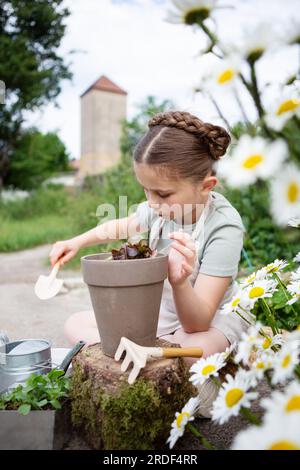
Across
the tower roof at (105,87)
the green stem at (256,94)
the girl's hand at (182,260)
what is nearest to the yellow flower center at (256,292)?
the girl's hand at (182,260)

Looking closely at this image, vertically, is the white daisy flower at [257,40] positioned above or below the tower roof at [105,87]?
below

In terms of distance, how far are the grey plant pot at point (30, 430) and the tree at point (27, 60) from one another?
36.0 ft

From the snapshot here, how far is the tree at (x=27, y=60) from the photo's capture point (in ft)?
35.0

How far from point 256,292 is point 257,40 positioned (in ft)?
2.07

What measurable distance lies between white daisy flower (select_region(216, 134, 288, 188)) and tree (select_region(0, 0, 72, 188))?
11.3 m

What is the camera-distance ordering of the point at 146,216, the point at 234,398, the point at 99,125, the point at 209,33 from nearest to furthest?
the point at 209,33 < the point at 234,398 < the point at 146,216 < the point at 99,125

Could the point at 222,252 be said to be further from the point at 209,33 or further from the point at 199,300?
the point at 209,33

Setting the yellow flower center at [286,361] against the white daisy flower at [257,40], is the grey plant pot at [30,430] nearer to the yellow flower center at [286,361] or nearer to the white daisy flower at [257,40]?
the yellow flower center at [286,361]

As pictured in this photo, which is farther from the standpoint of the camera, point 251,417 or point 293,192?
point 251,417

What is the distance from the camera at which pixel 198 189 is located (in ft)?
4.73

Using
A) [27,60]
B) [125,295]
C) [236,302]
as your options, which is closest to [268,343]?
[236,302]

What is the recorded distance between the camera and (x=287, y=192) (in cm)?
60
